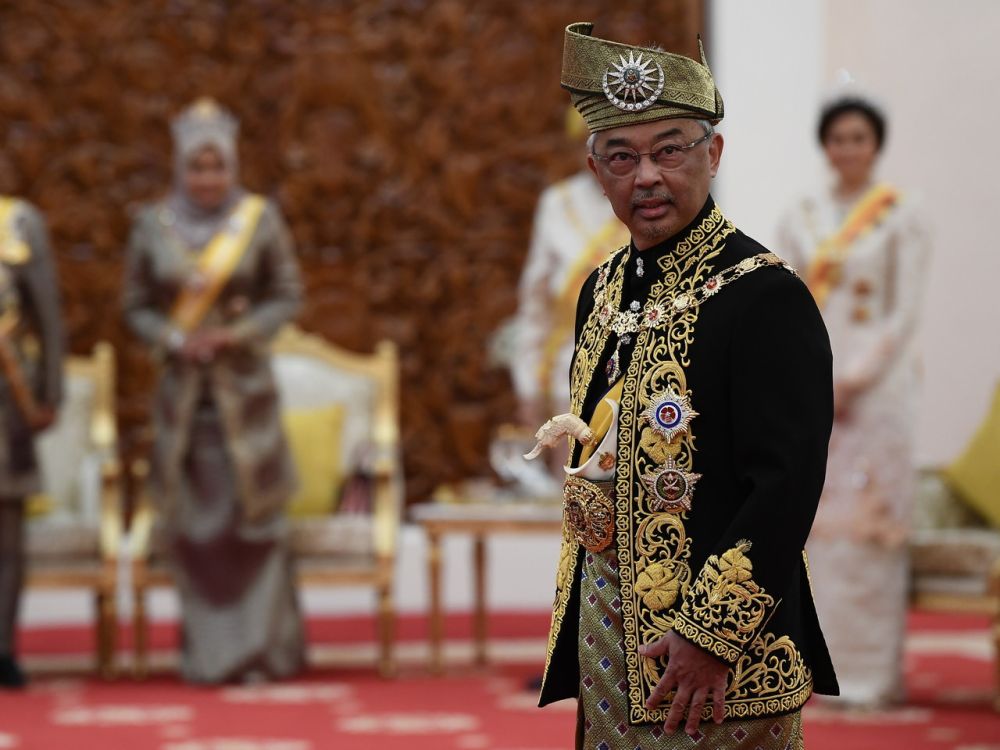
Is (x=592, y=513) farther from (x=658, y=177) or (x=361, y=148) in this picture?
(x=361, y=148)

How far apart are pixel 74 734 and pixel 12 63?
144 inches

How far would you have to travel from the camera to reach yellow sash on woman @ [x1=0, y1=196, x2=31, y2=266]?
5797 millimetres

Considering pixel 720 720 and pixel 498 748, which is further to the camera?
pixel 498 748

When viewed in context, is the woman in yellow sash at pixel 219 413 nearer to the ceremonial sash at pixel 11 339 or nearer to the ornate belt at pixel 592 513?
the ceremonial sash at pixel 11 339

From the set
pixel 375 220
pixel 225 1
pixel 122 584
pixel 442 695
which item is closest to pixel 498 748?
pixel 442 695

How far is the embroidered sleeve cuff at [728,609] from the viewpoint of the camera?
206 cm

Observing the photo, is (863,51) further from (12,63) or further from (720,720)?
(720,720)

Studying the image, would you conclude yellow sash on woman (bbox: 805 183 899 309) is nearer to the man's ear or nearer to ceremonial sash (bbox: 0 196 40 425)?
ceremonial sash (bbox: 0 196 40 425)

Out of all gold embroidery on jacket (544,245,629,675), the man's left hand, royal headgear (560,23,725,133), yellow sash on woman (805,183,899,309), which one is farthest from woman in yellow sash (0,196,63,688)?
the man's left hand

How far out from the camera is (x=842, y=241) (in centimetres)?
529

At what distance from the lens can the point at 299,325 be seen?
7.66m

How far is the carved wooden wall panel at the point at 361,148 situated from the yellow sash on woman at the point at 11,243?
1.76 metres

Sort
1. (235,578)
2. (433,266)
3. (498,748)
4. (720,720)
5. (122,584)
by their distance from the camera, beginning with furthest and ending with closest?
(433,266) < (122,584) < (235,578) < (498,748) < (720,720)

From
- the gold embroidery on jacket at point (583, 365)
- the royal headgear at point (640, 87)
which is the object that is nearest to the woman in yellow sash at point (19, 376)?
the gold embroidery on jacket at point (583, 365)
